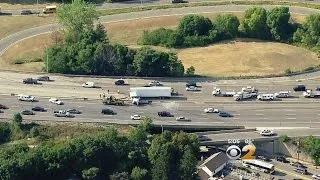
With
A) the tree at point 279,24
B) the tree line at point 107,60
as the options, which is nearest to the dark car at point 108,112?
the tree line at point 107,60

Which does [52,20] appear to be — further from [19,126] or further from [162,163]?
[162,163]

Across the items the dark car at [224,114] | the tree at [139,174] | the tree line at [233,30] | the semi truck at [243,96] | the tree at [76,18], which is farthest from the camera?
the tree line at [233,30]

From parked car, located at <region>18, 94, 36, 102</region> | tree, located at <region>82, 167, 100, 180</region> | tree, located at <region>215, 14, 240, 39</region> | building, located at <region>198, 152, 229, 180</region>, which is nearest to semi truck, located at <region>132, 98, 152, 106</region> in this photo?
parked car, located at <region>18, 94, 36, 102</region>

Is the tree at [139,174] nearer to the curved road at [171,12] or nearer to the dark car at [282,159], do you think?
the dark car at [282,159]

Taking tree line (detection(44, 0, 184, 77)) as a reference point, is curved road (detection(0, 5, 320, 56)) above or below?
above

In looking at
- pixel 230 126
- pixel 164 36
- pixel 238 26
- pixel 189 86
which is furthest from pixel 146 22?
pixel 230 126

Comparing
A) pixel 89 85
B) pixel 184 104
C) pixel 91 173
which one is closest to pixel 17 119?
pixel 91 173

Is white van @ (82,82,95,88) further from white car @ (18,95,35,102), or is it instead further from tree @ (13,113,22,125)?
tree @ (13,113,22,125)
